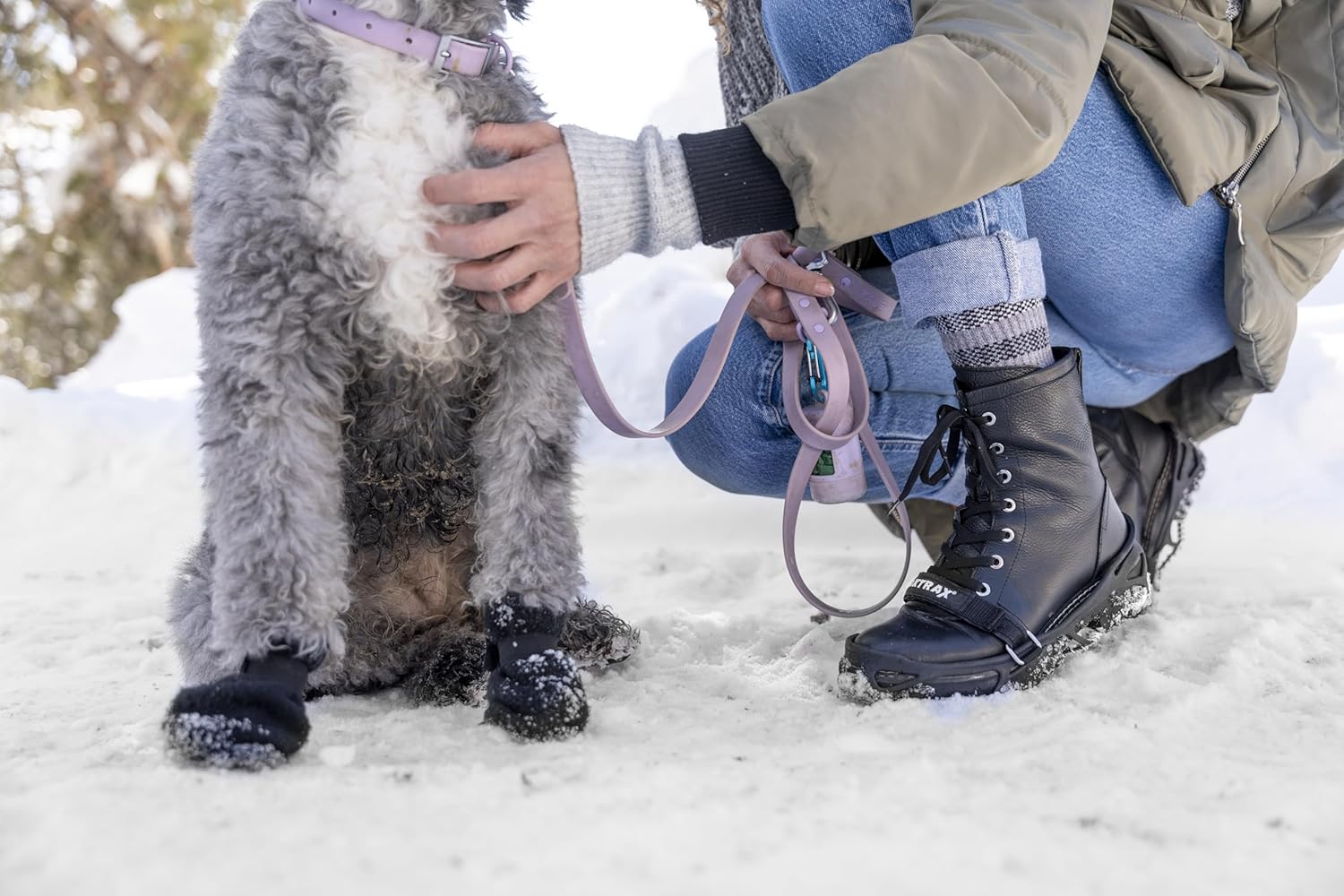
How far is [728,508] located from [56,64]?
7129 millimetres

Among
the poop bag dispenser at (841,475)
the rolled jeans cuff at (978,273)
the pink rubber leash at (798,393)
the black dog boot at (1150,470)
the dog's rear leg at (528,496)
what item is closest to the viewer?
the dog's rear leg at (528,496)

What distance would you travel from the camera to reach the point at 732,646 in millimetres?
1762

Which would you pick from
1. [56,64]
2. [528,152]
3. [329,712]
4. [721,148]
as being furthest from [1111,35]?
[56,64]

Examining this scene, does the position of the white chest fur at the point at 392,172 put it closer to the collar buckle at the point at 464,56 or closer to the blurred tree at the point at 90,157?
the collar buckle at the point at 464,56

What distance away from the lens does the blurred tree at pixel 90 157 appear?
7.47 metres

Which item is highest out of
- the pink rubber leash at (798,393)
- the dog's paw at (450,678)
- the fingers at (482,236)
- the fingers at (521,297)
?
the fingers at (482,236)

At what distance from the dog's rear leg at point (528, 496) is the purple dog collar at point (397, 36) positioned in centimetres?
31

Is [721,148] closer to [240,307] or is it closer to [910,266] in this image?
[910,266]

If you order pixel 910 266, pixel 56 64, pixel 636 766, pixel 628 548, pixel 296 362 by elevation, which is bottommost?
pixel 628 548

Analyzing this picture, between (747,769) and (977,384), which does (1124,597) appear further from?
(747,769)

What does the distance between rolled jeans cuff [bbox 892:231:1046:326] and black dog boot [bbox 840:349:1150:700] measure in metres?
0.12

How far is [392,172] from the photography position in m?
1.23

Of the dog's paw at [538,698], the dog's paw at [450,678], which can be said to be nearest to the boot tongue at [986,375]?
the dog's paw at [538,698]

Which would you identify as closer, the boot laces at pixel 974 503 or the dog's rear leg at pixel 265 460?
the dog's rear leg at pixel 265 460
